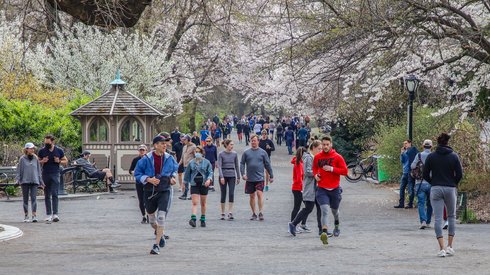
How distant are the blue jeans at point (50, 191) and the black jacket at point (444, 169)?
29.9 feet

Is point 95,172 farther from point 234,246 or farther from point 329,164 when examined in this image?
point 234,246

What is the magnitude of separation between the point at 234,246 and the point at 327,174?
2.09m

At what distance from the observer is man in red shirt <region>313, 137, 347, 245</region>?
17.4 m

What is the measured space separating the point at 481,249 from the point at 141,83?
98.4 ft

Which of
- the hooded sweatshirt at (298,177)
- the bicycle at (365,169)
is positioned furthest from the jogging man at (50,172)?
the bicycle at (365,169)

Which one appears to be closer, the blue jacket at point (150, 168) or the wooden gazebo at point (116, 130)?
the blue jacket at point (150, 168)

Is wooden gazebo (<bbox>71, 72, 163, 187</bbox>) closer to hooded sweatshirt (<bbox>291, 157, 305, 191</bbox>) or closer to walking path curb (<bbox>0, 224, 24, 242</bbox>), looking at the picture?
hooded sweatshirt (<bbox>291, 157, 305, 191</bbox>)

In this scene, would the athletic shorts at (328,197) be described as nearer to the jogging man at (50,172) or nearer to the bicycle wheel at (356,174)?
the jogging man at (50,172)

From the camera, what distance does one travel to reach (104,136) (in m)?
34.4

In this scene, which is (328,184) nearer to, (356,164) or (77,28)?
(356,164)

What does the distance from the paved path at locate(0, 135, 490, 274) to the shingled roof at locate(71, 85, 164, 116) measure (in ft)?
28.8

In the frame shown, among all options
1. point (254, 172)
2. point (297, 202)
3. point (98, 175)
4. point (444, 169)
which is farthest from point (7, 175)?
point (444, 169)

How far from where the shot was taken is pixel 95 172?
103 feet

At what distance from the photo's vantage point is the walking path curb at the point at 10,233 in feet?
57.7
